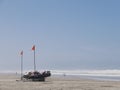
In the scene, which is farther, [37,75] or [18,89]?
[37,75]

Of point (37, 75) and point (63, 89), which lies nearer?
point (63, 89)

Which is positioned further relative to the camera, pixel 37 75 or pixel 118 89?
pixel 37 75

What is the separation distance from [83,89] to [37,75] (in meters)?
17.3

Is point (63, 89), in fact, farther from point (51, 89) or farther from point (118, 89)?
point (118, 89)

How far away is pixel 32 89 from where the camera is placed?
36281 mm

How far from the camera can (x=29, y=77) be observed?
5259 cm

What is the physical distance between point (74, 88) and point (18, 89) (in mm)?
4819

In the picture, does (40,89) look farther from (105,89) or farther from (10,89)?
(105,89)

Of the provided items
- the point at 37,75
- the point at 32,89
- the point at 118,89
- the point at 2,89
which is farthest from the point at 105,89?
the point at 37,75

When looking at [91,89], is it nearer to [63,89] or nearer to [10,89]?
→ [63,89]

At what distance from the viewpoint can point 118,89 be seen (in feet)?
119

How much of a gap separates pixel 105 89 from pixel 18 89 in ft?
24.0

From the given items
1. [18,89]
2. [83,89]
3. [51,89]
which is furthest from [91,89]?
[18,89]

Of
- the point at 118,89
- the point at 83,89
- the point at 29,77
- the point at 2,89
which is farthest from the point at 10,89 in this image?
the point at 29,77
